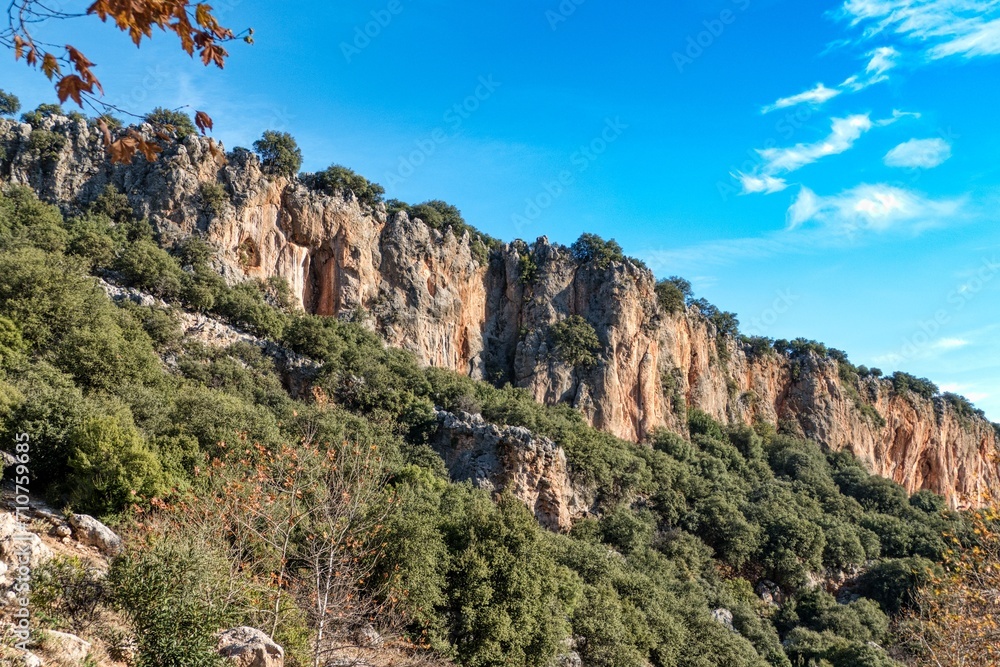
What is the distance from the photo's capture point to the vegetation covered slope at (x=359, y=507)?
1284cm

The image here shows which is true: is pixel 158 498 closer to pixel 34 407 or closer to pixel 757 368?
pixel 34 407

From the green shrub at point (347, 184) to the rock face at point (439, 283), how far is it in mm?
943

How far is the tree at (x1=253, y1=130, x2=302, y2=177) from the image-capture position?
4362 cm

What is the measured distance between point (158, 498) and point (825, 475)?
54427mm

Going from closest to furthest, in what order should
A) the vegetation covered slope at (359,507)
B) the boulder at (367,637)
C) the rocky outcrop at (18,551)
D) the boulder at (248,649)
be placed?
the boulder at (248,649) → the rocky outcrop at (18,551) → the vegetation covered slope at (359,507) → the boulder at (367,637)

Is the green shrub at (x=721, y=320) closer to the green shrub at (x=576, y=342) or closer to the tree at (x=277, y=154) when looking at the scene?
the green shrub at (x=576, y=342)

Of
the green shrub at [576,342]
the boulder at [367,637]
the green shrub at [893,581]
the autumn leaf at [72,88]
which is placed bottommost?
the green shrub at [893,581]

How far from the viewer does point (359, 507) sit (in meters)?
14.1

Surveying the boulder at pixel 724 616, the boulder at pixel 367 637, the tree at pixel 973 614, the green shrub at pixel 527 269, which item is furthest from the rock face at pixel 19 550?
the green shrub at pixel 527 269

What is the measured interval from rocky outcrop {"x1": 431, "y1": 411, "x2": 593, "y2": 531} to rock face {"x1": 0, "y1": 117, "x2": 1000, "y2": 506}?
450 inches

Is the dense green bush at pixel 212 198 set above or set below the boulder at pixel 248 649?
above

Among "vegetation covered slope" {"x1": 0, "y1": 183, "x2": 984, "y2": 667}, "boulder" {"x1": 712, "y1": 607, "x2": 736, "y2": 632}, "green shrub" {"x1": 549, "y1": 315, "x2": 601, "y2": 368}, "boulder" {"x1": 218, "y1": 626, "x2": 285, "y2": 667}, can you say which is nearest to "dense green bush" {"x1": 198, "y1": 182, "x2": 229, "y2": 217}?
"vegetation covered slope" {"x1": 0, "y1": 183, "x2": 984, "y2": 667}

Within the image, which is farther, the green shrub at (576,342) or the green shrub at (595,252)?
the green shrub at (595,252)

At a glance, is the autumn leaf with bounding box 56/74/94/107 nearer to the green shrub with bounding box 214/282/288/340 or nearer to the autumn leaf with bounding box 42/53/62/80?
the autumn leaf with bounding box 42/53/62/80
